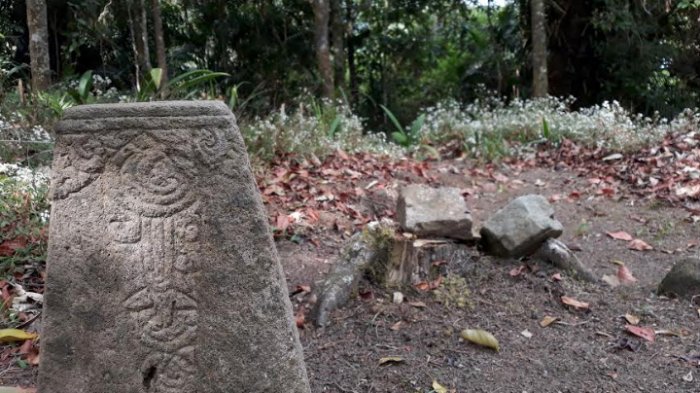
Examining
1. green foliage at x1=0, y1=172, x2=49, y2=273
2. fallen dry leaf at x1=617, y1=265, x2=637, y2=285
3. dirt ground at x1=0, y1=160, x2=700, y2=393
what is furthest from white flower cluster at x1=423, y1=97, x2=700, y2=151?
green foliage at x1=0, y1=172, x2=49, y2=273

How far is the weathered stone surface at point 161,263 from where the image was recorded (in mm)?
1868

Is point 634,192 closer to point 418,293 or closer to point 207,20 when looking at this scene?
point 418,293

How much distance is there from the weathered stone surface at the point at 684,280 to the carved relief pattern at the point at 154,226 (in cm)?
258

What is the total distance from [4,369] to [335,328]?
4.49 feet

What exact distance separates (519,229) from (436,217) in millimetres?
440

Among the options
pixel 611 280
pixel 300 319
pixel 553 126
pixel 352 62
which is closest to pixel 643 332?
pixel 611 280

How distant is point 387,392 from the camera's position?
2.56 metres

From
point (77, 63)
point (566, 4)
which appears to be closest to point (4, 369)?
point (77, 63)

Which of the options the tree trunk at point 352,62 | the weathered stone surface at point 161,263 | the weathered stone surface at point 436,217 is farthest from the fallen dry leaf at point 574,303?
the tree trunk at point 352,62

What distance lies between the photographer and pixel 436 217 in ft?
11.7

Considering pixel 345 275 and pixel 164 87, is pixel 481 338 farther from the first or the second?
pixel 164 87

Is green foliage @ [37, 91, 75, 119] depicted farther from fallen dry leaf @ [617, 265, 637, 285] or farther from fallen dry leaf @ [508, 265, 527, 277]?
fallen dry leaf @ [617, 265, 637, 285]

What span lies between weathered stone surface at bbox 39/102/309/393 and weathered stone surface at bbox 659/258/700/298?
231 cm

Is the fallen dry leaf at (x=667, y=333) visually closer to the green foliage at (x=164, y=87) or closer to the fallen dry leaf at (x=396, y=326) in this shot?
the fallen dry leaf at (x=396, y=326)
